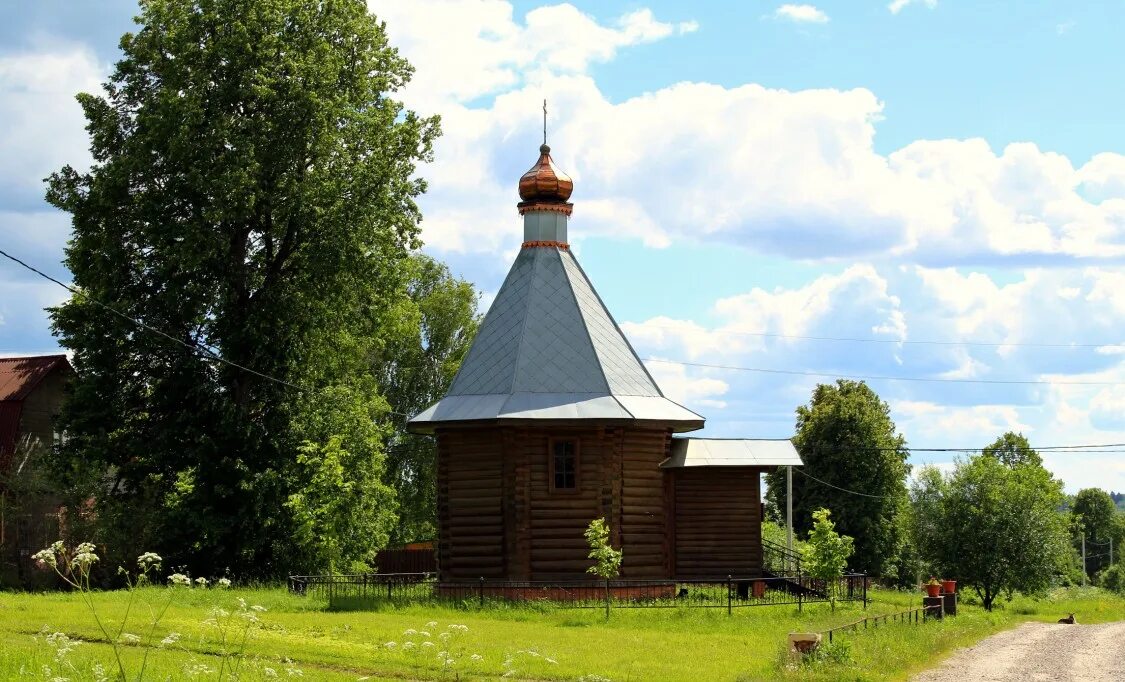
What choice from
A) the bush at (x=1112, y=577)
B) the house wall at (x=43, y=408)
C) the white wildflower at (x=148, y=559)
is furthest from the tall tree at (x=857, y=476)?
the white wildflower at (x=148, y=559)

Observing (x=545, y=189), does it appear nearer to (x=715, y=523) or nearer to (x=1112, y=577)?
(x=715, y=523)

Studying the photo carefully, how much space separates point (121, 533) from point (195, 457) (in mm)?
2575

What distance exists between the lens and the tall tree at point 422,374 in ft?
158

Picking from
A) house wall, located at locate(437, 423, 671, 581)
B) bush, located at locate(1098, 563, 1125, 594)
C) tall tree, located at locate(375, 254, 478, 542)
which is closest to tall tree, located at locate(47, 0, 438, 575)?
house wall, located at locate(437, 423, 671, 581)

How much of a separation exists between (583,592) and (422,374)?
23.4 m

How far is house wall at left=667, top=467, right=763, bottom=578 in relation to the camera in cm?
3016

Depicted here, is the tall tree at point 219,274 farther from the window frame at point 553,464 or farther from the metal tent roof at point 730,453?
the metal tent roof at point 730,453

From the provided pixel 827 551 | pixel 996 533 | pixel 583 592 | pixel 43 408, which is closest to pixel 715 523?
pixel 583 592

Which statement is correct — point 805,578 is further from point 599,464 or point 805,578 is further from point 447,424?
point 447,424

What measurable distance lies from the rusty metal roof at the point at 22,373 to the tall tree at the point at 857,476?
1099 inches

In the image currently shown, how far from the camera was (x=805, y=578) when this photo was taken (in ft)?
99.5

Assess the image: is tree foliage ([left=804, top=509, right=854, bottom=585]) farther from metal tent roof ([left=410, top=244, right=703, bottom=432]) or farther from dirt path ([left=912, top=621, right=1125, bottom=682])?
metal tent roof ([left=410, top=244, right=703, bottom=432])

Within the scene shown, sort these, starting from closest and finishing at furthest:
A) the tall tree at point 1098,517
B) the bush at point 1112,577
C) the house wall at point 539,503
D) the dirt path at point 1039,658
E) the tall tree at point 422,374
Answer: the dirt path at point 1039,658
the house wall at point 539,503
the tall tree at point 422,374
the bush at point 1112,577
the tall tree at point 1098,517

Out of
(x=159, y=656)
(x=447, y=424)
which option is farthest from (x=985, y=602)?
(x=159, y=656)
